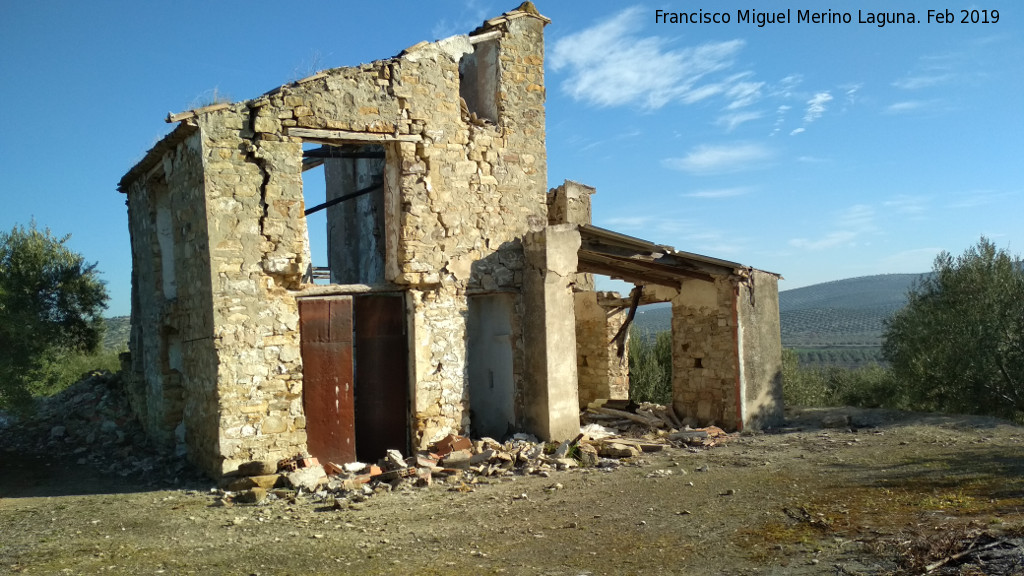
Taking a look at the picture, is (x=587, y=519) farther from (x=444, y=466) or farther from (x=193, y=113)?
(x=193, y=113)

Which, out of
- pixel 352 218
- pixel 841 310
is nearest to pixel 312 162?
pixel 352 218

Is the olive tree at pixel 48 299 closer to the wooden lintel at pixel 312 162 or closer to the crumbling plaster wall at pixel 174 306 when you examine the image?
the crumbling plaster wall at pixel 174 306

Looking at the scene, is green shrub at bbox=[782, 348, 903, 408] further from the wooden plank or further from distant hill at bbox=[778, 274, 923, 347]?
distant hill at bbox=[778, 274, 923, 347]

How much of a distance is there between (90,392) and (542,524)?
993 centimetres

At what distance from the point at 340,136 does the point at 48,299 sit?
325 inches

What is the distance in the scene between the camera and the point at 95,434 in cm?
1195

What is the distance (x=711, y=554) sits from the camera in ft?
19.1

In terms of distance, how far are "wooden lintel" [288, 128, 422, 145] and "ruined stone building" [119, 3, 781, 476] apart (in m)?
0.03

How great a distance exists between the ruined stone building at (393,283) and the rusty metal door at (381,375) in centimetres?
2

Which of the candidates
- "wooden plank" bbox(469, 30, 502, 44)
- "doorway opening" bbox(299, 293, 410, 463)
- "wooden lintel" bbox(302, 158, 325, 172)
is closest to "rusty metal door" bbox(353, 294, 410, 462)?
"doorway opening" bbox(299, 293, 410, 463)

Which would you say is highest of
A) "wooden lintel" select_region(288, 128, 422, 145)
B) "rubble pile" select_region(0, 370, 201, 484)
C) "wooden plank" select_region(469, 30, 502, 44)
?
"wooden plank" select_region(469, 30, 502, 44)

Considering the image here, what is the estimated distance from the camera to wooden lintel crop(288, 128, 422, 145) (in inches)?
379

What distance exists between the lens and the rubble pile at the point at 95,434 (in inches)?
406

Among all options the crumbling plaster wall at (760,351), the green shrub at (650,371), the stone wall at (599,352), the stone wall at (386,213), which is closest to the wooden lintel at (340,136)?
the stone wall at (386,213)
